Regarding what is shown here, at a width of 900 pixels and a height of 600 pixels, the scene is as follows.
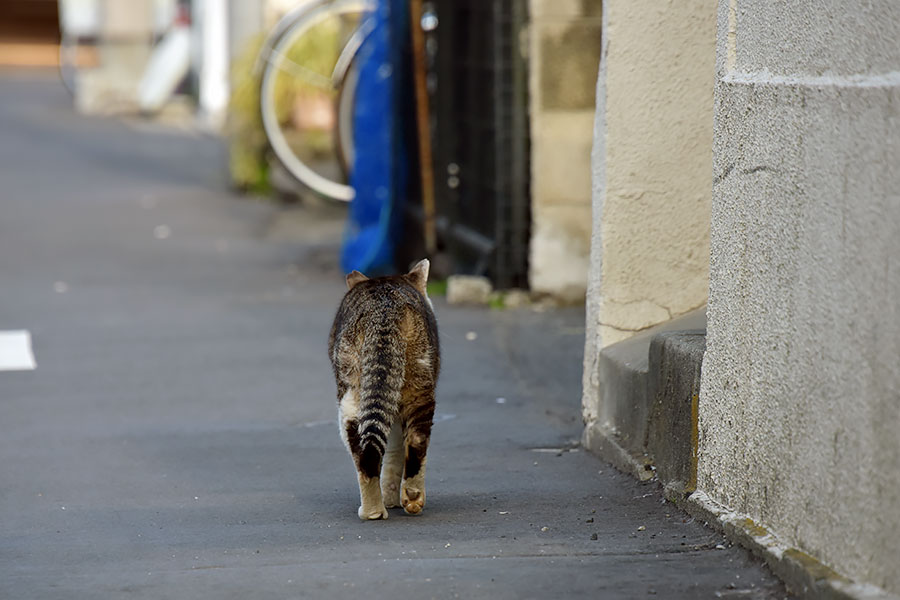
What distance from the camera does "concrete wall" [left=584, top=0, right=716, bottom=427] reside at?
5.82 meters

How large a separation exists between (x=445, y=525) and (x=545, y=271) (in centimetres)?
449

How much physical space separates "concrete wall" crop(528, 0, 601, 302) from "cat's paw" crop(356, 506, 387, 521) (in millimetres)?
4367

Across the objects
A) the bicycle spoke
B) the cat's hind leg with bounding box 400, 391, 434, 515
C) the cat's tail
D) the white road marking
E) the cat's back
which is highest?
the bicycle spoke

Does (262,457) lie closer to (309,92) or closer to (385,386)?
(385,386)

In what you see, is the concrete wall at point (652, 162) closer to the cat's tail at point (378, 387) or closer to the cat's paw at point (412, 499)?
the cat's paw at point (412, 499)

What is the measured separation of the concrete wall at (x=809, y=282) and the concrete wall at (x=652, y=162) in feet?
4.23

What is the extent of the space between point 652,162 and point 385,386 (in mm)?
1829

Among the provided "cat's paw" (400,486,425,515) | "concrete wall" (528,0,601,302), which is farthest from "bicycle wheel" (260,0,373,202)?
"cat's paw" (400,486,425,515)

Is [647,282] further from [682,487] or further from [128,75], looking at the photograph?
[128,75]

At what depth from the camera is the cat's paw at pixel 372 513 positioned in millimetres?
4910

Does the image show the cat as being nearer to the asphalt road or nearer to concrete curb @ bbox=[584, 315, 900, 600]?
the asphalt road

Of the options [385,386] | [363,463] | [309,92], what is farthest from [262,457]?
[309,92]

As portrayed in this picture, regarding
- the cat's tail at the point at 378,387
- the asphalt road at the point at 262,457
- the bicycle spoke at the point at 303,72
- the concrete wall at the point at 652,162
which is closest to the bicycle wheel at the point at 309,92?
the bicycle spoke at the point at 303,72

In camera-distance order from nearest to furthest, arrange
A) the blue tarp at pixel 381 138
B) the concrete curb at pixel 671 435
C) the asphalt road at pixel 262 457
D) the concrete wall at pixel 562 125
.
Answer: the concrete curb at pixel 671 435
the asphalt road at pixel 262 457
the concrete wall at pixel 562 125
the blue tarp at pixel 381 138
